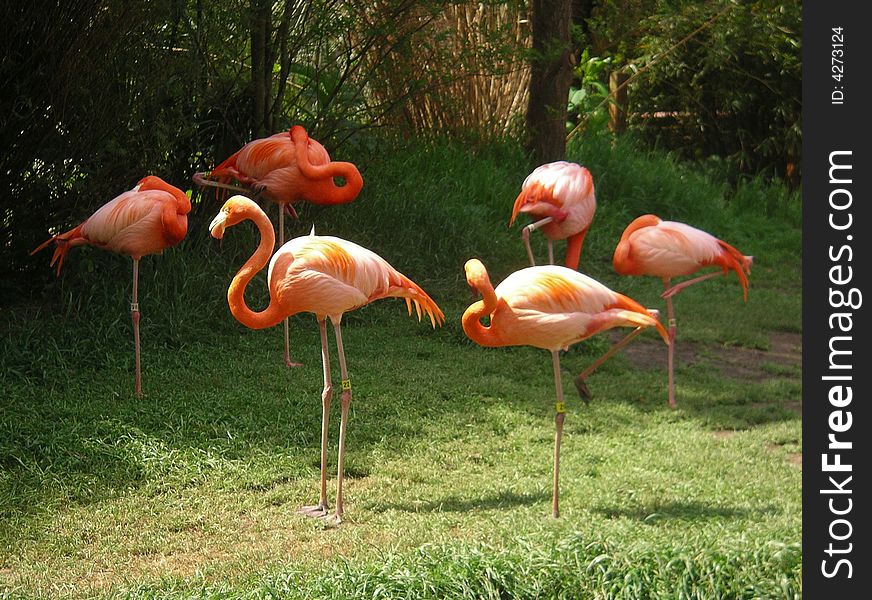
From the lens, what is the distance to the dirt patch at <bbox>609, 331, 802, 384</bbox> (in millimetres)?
5961

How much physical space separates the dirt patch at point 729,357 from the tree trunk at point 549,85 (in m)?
2.80

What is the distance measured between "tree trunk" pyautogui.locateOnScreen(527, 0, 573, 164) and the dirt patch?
9.18ft

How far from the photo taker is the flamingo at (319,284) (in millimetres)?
3902

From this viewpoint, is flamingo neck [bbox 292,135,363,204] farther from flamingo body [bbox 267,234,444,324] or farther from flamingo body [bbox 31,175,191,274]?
flamingo body [bbox 267,234,444,324]

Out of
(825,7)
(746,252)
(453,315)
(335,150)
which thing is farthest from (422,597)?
(746,252)

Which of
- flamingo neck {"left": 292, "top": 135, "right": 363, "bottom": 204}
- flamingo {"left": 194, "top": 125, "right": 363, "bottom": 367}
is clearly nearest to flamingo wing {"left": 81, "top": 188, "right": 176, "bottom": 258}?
flamingo {"left": 194, "top": 125, "right": 363, "bottom": 367}

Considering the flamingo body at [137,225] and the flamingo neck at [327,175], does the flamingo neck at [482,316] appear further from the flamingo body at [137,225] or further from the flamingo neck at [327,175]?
the flamingo neck at [327,175]

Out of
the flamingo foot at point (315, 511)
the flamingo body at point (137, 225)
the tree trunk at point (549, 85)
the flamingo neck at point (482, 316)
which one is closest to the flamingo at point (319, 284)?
the flamingo foot at point (315, 511)

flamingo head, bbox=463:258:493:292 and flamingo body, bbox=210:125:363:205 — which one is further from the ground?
flamingo body, bbox=210:125:363:205

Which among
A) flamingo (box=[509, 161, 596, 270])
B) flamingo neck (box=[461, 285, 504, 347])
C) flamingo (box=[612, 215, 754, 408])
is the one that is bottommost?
flamingo neck (box=[461, 285, 504, 347])

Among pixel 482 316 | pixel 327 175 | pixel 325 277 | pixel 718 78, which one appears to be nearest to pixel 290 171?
pixel 327 175

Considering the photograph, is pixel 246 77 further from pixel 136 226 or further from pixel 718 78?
pixel 718 78

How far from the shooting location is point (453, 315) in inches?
260

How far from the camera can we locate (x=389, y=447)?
463 cm
